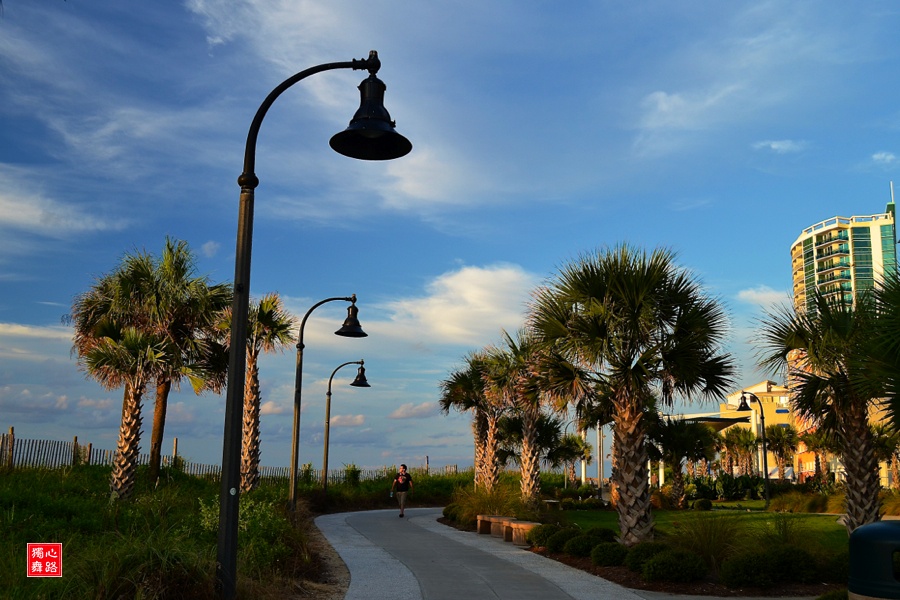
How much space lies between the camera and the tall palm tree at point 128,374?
72.1 feet

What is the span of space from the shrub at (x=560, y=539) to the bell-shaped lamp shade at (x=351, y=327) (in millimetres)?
6557

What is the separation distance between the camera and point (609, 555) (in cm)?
1369

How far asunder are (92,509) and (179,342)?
37.4 feet

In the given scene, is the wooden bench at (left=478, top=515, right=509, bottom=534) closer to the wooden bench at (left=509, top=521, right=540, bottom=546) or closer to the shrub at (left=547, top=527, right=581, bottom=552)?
the wooden bench at (left=509, top=521, right=540, bottom=546)

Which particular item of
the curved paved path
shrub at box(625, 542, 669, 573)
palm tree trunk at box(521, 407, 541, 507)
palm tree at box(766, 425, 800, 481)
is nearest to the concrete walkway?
the curved paved path

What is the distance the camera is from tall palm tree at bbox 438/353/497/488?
3250 centimetres

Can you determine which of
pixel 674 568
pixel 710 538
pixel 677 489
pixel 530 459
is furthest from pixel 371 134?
pixel 677 489

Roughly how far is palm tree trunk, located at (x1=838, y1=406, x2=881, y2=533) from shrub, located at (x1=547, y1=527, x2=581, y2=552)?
5807mm

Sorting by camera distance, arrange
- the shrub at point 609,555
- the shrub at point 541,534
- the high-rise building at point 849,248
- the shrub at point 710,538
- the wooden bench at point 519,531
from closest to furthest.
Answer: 1. the shrub at point 710,538
2. the shrub at point 609,555
3. the shrub at point 541,534
4. the wooden bench at point 519,531
5. the high-rise building at point 849,248

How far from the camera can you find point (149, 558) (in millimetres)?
7965

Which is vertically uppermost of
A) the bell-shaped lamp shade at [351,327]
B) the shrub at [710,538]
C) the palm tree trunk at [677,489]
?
the bell-shaped lamp shade at [351,327]

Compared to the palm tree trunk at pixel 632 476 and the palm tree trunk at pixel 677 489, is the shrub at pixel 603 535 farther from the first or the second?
the palm tree trunk at pixel 677 489

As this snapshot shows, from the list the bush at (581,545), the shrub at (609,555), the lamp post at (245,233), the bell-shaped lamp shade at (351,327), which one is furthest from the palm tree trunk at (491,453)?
the lamp post at (245,233)

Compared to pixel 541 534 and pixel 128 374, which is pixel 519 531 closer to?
pixel 541 534
